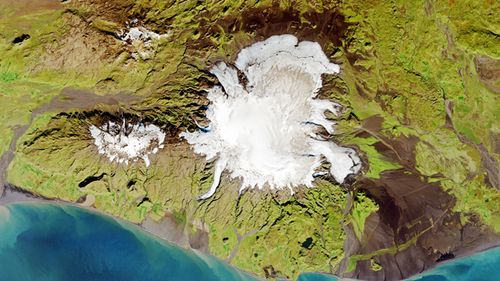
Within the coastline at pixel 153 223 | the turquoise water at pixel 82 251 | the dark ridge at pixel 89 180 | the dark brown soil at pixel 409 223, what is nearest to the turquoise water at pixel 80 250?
the turquoise water at pixel 82 251

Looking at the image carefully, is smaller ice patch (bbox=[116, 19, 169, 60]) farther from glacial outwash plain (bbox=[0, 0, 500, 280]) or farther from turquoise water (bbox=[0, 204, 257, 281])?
turquoise water (bbox=[0, 204, 257, 281])

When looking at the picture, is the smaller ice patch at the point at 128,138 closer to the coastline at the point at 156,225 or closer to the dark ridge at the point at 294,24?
the coastline at the point at 156,225

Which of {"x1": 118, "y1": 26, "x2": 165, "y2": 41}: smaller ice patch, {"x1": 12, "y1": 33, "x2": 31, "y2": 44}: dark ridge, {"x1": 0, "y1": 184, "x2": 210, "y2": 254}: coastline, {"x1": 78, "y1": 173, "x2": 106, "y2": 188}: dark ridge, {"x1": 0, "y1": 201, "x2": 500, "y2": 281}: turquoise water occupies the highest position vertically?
{"x1": 118, "y1": 26, "x2": 165, "y2": 41}: smaller ice patch

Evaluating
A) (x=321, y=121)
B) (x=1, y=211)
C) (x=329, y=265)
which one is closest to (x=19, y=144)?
(x=1, y=211)

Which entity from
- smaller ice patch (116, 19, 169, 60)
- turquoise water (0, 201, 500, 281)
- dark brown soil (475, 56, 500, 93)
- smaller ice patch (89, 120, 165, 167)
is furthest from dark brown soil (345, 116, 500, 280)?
smaller ice patch (116, 19, 169, 60)

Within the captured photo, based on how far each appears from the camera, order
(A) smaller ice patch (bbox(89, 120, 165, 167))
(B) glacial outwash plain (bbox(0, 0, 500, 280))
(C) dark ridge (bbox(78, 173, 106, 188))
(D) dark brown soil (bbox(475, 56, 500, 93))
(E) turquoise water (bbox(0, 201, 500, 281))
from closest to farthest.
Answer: (D) dark brown soil (bbox(475, 56, 500, 93)), (B) glacial outwash plain (bbox(0, 0, 500, 280)), (A) smaller ice patch (bbox(89, 120, 165, 167)), (C) dark ridge (bbox(78, 173, 106, 188)), (E) turquoise water (bbox(0, 201, 500, 281))

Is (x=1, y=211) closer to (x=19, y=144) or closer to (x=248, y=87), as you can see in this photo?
(x=19, y=144)
